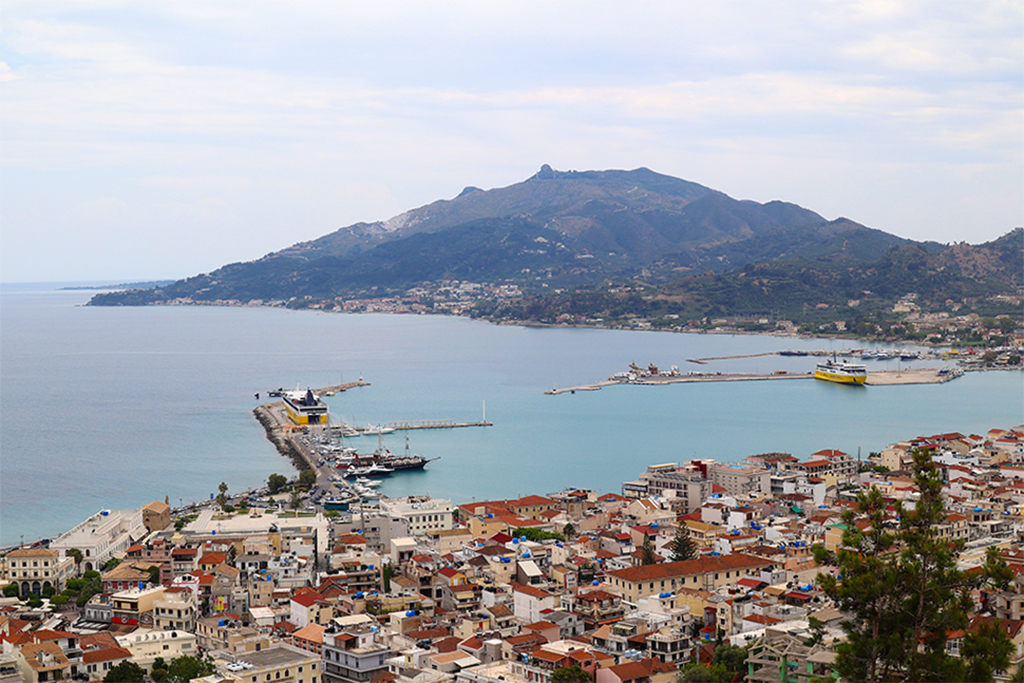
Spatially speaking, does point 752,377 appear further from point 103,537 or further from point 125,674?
point 125,674

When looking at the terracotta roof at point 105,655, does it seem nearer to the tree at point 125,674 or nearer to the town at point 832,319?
the tree at point 125,674

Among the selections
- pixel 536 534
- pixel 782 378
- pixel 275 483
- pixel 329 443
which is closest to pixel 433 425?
pixel 329 443

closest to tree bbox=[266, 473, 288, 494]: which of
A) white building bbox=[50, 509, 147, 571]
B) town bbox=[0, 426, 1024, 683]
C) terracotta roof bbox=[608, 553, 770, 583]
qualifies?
town bbox=[0, 426, 1024, 683]

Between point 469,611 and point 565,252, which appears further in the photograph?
point 565,252

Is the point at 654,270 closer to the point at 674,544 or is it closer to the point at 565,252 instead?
the point at 565,252

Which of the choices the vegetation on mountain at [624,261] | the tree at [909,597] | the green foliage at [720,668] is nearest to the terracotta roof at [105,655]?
the green foliage at [720,668]

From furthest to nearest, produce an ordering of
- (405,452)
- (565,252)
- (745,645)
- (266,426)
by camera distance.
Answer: (565,252) → (266,426) → (405,452) → (745,645)

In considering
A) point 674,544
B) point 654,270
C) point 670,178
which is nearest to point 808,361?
point 674,544

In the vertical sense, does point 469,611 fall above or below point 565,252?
below
